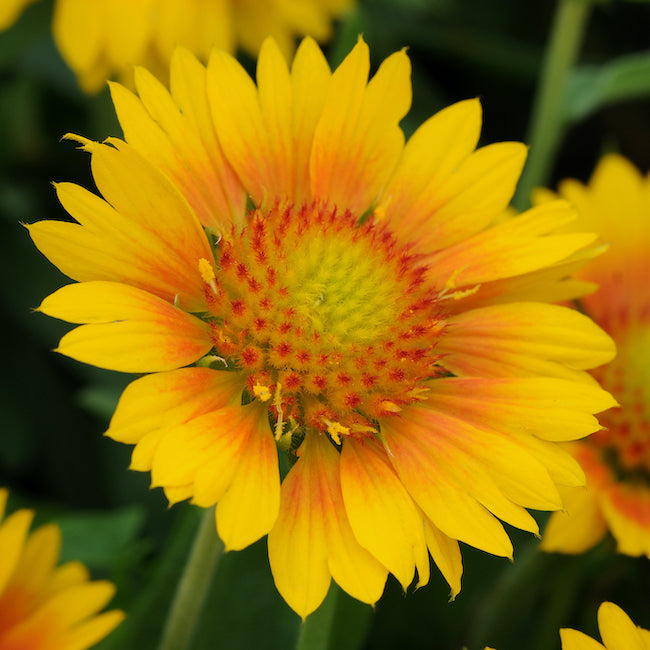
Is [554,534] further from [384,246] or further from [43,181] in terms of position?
[43,181]

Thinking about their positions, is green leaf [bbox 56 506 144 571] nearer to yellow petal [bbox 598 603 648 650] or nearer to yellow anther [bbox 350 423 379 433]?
yellow anther [bbox 350 423 379 433]

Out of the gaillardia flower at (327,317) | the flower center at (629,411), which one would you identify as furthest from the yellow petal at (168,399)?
the flower center at (629,411)

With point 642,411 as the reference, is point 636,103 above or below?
above

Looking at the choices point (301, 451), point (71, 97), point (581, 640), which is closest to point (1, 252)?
point (71, 97)

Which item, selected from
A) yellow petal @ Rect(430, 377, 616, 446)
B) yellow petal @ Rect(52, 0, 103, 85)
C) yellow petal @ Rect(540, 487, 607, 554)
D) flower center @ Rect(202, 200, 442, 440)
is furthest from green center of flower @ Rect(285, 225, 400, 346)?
yellow petal @ Rect(52, 0, 103, 85)

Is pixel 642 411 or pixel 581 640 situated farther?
pixel 642 411

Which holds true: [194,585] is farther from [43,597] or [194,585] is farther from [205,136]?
[205,136]

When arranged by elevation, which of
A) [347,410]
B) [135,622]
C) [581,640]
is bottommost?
[135,622]
